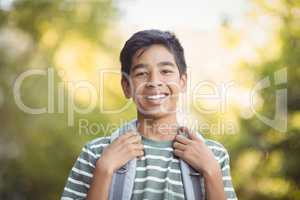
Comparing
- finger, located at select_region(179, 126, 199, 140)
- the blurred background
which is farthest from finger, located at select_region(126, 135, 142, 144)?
the blurred background

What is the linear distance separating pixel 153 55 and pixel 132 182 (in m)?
0.28

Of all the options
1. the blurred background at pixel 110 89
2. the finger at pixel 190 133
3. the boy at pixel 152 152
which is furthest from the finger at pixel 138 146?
the blurred background at pixel 110 89

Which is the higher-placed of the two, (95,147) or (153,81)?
(153,81)

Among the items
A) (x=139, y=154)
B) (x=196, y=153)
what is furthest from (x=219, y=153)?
(x=139, y=154)

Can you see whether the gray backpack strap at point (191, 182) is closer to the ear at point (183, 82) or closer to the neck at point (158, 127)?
the neck at point (158, 127)

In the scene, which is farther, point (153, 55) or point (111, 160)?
point (153, 55)

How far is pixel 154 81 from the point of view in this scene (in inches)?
41.1

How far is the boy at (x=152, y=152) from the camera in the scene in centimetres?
96

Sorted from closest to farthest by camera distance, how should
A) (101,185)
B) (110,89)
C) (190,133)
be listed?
(101,185)
(190,133)
(110,89)

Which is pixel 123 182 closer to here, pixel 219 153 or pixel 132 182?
pixel 132 182

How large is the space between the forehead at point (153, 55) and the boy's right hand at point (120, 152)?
0.16m

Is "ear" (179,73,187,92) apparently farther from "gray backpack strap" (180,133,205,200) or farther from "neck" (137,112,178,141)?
"gray backpack strap" (180,133,205,200)

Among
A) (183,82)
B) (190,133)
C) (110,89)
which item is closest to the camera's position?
(190,133)

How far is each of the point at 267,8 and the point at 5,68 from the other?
2477mm
